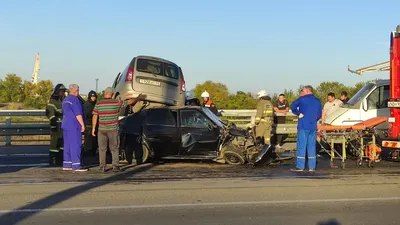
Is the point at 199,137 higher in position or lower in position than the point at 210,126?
lower

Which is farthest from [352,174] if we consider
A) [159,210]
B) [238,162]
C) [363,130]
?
[159,210]

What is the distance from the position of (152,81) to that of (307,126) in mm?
4694

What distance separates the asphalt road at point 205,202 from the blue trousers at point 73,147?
63.5 inches

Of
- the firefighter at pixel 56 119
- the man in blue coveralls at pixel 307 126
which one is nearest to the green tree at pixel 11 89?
the firefighter at pixel 56 119

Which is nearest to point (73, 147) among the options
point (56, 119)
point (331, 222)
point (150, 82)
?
point (56, 119)

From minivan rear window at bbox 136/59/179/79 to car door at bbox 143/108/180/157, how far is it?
2.34 meters

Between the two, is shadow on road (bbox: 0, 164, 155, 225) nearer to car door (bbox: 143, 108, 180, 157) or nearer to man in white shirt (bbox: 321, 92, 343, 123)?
car door (bbox: 143, 108, 180, 157)

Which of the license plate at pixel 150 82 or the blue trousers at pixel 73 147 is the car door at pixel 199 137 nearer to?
the license plate at pixel 150 82

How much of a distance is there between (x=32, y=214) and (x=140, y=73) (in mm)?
7828

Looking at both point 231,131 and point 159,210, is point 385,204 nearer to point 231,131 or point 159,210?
point 159,210

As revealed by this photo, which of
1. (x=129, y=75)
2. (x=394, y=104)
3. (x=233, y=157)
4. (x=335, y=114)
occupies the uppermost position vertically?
(x=129, y=75)

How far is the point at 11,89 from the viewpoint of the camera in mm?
56438

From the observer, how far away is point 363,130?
40.2ft

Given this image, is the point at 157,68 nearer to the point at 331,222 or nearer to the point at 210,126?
the point at 210,126
